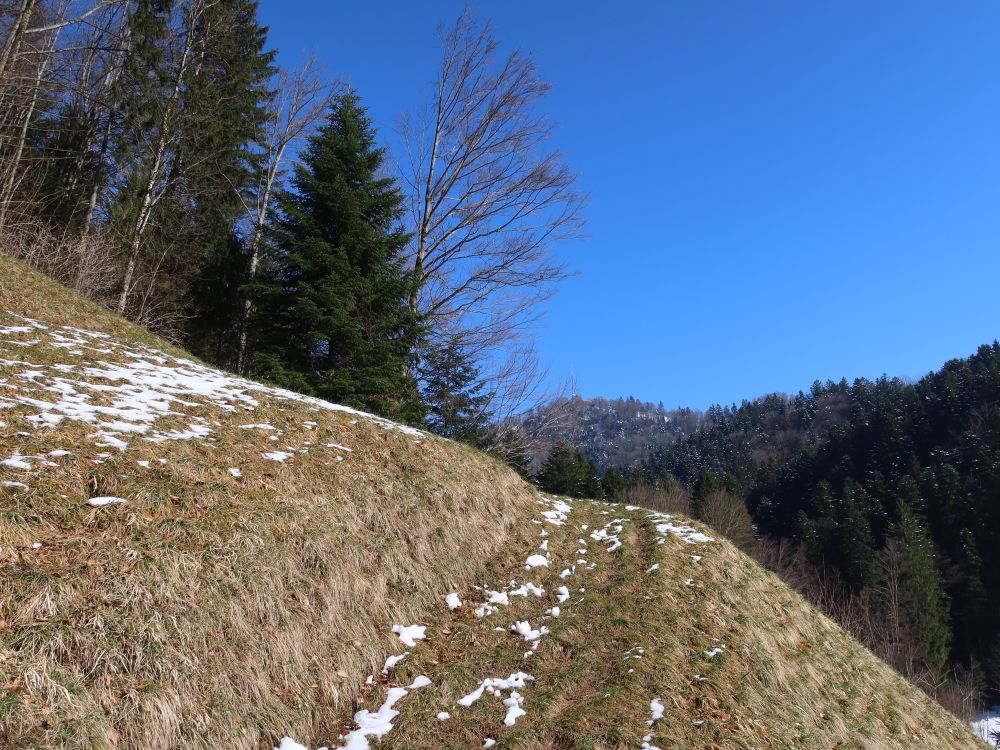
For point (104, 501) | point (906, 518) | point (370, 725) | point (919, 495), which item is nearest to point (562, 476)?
point (906, 518)

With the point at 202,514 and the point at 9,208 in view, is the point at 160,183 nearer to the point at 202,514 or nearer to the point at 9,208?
the point at 9,208

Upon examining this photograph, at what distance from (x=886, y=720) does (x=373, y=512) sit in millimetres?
6162

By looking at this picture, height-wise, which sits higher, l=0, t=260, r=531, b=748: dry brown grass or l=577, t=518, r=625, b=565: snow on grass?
l=577, t=518, r=625, b=565: snow on grass

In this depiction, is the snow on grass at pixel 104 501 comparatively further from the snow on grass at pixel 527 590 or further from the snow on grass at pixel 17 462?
the snow on grass at pixel 527 590

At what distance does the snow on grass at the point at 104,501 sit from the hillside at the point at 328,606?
0.07ft

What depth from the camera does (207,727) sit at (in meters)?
3.74

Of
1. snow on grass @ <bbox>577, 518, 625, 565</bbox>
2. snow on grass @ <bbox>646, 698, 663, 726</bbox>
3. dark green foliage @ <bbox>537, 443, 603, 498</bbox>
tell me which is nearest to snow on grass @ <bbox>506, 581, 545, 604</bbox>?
snow on grass @ <bbox>577, 518, 625, 565</bbox>

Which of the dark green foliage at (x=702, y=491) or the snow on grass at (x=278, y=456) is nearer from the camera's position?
the snow on grass at (x=278, y=456)

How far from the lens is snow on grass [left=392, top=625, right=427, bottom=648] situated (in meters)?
5.53

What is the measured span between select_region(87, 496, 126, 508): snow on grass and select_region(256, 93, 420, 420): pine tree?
7777 mm

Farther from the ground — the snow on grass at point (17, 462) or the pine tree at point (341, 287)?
the pine tree at point (341, 287)

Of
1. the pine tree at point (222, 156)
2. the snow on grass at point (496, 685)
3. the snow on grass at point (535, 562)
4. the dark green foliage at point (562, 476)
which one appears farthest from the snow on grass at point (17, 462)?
the dark green foliage at point (562, 476)

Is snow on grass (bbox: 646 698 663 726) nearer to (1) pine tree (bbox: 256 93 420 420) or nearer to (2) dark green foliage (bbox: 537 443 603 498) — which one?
(1) pine tree (bbox: 256 93 420 420)

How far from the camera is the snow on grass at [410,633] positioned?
5527mm
